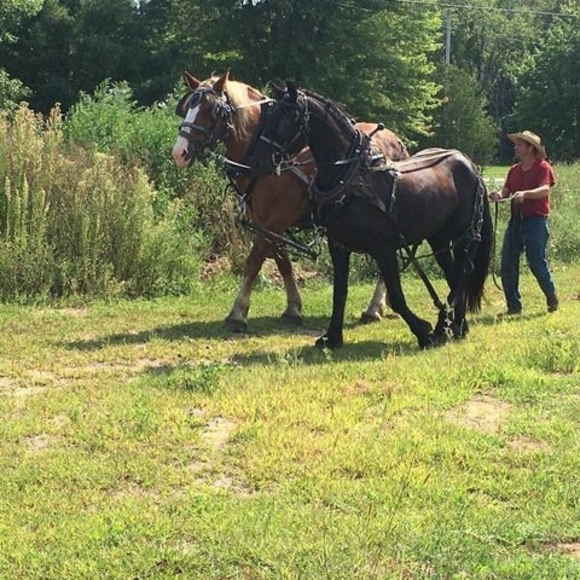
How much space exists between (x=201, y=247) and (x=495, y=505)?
8070 millimetres

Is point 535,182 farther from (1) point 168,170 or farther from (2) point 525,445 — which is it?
(1) point 168,170

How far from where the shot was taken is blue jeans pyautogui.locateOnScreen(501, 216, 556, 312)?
9141 millimetres

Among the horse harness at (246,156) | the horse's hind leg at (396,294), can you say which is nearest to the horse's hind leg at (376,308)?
the horse harness at (246,156)

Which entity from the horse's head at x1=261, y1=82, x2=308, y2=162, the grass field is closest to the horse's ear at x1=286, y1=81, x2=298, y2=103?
the horse's head at x1=261, y1=82, x2=308, y2=162

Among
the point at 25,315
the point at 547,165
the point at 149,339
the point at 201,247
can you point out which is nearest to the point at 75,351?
the point at 149,339

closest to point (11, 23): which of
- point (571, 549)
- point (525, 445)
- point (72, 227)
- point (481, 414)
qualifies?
point (72, 227)

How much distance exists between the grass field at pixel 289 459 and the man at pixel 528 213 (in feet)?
5.52

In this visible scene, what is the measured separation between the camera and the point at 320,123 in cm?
704

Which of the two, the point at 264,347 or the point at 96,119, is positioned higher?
the point at 96,119

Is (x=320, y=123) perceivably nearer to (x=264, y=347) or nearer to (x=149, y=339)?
(x=264, y=347)

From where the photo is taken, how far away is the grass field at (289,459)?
133 inches

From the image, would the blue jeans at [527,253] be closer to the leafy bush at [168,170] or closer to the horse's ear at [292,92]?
the horse's ear at [292,92]

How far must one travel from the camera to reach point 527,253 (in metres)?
9.28

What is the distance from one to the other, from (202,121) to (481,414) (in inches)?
164
